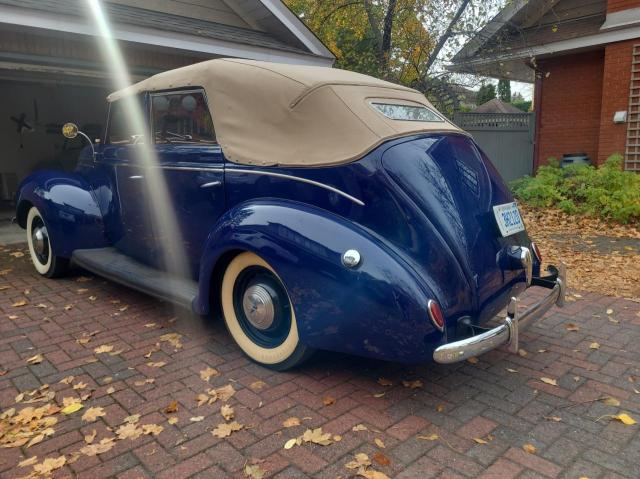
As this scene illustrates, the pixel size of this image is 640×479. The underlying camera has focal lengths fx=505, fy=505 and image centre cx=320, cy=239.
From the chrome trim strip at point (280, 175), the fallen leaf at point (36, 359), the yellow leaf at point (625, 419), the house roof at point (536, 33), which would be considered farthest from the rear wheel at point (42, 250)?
the house roof at point (536, 33)

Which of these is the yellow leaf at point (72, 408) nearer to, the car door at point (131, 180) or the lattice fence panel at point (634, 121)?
the car door at point (131, 180)

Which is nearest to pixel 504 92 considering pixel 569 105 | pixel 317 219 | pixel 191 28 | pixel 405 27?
pixel 405 27

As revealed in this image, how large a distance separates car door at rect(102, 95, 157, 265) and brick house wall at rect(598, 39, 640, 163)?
9.69 metres

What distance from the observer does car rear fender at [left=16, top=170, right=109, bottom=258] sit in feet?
15.5

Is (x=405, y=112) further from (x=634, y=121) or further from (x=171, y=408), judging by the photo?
(x=634, y=121)

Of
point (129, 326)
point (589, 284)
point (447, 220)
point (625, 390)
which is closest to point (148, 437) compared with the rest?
point (129, 326)

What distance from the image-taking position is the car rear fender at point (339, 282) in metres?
2.63

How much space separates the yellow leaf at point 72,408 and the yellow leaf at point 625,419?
Result: 9.82ft

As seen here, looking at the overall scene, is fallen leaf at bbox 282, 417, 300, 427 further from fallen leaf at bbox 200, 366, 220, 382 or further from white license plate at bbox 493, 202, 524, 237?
white license plate at bbox 493, 202, 524, 237

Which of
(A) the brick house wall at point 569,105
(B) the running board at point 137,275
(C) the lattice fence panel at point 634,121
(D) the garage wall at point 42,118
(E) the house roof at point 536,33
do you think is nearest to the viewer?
(B) the running board at point 137,275

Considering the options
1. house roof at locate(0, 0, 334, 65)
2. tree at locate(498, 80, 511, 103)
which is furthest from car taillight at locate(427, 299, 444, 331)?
tree at locate(498, 80, 511, 103)

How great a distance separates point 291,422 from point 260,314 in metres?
0.77

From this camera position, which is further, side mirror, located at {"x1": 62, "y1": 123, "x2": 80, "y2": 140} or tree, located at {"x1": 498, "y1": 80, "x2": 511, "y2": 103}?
tree, located at {"x1": 498, "y1": 80, "x2": 511, "y2": 103}

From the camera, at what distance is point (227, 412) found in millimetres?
2809
